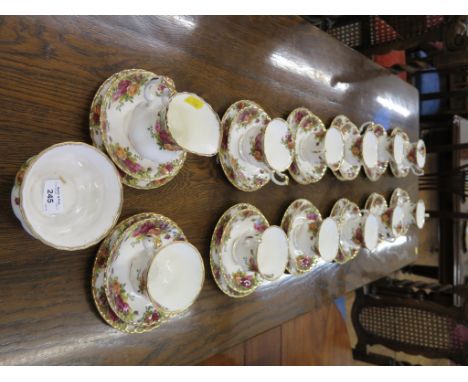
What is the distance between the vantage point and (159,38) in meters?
0.83

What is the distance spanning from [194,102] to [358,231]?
762 millimetres

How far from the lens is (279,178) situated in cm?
111

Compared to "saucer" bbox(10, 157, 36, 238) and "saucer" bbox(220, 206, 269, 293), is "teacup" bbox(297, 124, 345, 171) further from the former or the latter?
"saucer" bbox(10, 157, 36, 238)

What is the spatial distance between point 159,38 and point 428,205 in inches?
76.6

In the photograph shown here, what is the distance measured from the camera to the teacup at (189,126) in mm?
707

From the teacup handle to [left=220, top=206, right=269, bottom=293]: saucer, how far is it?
0.10 m

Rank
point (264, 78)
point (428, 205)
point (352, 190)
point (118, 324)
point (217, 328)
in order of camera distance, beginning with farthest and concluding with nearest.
A: point (428, 205) < point (352, 190) < point (264, 78) < point (217, 328) < point (118, 324)

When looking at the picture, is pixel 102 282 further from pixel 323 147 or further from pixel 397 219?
pixel 397 219

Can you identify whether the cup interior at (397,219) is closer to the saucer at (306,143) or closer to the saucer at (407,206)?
the saucer at (407,206)

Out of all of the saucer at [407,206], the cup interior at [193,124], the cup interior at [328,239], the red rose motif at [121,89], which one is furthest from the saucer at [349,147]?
the red rose motif at [121,89]

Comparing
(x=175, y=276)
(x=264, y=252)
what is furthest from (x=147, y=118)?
(x=264, y=252)

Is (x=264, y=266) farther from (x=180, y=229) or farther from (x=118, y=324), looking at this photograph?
(x=118, y=324)

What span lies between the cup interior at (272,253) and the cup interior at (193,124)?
28 cm

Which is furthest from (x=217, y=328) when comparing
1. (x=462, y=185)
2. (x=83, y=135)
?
(x=462, y=185)
